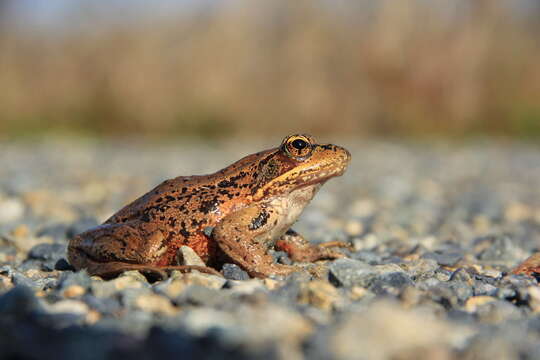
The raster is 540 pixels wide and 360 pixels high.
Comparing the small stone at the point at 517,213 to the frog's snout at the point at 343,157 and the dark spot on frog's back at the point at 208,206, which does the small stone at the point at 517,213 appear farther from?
the dark spot on frog's back at the point at 208,206

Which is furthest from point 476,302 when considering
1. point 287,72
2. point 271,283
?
point 287,72

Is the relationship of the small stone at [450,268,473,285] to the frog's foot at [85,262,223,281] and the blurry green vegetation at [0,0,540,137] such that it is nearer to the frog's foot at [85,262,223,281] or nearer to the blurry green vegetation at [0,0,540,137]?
the frog's foot at [85,262,223,281]

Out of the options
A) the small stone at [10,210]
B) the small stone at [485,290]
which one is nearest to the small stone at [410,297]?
the small stone at [485,290]

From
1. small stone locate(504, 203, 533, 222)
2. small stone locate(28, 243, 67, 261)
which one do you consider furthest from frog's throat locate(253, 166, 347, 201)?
small stone locate(504, 203, 533, 222)

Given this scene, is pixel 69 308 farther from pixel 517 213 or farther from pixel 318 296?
pixel 517 213

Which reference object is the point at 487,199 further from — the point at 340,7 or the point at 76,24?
the point at 76,24

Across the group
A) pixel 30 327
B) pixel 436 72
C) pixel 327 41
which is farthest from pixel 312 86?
pixel 30 327
